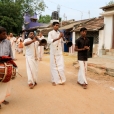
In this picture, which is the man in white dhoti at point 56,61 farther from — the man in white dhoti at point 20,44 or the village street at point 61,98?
the man in white dhoti at point 20,44

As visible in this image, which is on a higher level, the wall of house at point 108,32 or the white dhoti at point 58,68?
the wall of house at point 108,32

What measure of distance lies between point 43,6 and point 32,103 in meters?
30.6

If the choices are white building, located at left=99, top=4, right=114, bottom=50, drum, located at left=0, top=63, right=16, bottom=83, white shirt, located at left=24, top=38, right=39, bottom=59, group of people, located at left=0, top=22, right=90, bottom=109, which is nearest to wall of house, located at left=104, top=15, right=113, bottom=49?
white building, located at left=99, top=4, right=114, bottom=50

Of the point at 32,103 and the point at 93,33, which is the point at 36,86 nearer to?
the point at 32,103

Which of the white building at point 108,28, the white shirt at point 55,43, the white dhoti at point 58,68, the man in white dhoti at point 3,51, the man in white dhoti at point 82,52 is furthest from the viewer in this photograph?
the white building at point 108,28

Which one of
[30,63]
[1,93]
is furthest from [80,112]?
[30,63]

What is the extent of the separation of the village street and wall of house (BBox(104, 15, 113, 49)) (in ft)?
20.3

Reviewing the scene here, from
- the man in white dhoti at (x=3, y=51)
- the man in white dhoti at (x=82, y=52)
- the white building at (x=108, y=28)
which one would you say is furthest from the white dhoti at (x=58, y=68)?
the white building at (x=108, y=28)

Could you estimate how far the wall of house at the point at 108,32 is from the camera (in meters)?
12.4

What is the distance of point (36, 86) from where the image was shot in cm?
604

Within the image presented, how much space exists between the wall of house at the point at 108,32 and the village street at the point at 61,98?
620 cm

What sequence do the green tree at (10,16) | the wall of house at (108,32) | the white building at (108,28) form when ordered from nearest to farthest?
the white building at (108,28) → the wall of house at (108,32) → the green tree at (10,16)

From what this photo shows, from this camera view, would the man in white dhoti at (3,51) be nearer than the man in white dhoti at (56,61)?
Yes

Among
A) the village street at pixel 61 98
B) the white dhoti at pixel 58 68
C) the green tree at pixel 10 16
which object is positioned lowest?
the village street at pixel 61 98
